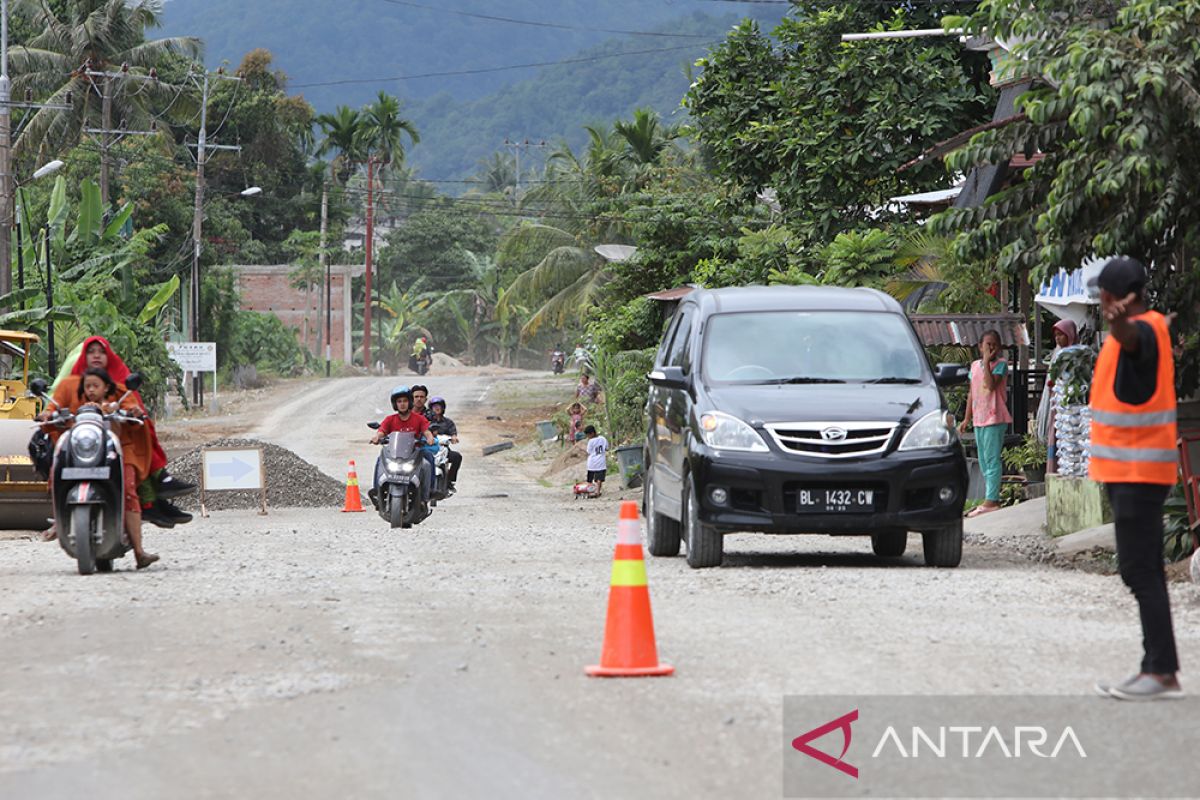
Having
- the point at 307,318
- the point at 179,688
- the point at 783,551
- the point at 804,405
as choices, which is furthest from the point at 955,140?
the point at 307,318

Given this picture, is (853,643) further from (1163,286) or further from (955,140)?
(955,140)

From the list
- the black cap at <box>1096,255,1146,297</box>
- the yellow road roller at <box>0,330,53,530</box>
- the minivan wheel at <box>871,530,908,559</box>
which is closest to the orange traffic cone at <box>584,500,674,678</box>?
the black cap at <box>1096,255,1146,297</box>

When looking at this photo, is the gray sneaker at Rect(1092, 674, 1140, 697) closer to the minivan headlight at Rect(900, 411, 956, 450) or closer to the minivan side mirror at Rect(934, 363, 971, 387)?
the minivan headlight at Rect(900, 411, 956, 450)

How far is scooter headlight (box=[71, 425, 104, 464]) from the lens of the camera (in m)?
13.2

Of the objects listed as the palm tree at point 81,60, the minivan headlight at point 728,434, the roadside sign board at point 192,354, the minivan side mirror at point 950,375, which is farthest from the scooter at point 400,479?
the palm tree at point 81,60

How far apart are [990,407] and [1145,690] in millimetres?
11416

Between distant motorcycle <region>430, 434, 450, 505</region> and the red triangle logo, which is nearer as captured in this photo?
the red triangle logo

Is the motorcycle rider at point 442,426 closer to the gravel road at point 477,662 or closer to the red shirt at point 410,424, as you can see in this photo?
the red shirt at point 410,424

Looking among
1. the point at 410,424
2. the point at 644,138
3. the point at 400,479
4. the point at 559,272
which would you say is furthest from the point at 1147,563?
the point at 559,272

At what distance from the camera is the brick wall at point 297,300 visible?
8612 centimetres

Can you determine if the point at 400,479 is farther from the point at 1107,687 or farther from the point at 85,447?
the point at 1107,687

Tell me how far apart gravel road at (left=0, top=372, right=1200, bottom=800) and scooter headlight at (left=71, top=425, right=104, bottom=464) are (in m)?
0.88

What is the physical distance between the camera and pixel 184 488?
14.0 meters

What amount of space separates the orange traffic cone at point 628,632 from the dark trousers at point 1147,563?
2012mm
